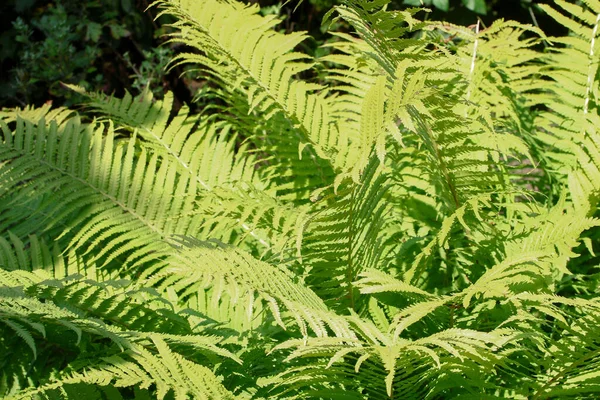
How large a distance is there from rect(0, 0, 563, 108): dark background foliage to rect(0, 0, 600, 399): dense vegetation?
137cm

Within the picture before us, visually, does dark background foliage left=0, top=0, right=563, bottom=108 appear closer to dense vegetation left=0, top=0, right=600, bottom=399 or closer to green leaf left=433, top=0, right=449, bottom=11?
green leaf left=433, top=0, right=449, bottom=11

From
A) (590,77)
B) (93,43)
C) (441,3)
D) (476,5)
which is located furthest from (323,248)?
(93,43)

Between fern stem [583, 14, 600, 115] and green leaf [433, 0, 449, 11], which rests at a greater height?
green leaf [433, 0, 449, 11]

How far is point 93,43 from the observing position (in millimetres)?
3662

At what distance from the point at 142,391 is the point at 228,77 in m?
0.96

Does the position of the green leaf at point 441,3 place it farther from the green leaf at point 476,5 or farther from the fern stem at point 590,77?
the fern stem at point 590,77

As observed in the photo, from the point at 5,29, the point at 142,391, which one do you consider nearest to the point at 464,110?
the point at 142,391

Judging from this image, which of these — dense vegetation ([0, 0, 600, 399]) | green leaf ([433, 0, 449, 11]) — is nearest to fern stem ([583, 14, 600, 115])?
dense vegetation ([0, 0, 600, 399])

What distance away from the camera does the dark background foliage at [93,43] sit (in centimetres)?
330

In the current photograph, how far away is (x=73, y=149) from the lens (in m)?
1.76

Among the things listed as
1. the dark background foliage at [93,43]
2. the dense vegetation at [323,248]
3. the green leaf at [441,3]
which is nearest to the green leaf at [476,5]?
the dark background foliage at [93,43]

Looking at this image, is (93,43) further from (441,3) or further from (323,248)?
(323,248)

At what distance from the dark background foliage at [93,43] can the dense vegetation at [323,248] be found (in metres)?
1.37

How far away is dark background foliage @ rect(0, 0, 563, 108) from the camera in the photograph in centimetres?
330
